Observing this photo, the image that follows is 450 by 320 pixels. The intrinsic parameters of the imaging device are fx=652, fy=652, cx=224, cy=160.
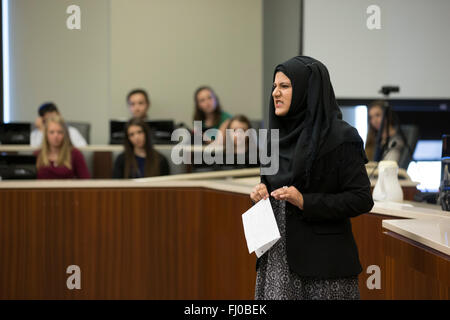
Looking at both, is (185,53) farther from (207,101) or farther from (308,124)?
(308,124)

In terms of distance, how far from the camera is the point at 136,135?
496cm

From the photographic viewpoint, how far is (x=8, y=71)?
784 centimetres

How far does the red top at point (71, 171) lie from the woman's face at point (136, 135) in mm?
428

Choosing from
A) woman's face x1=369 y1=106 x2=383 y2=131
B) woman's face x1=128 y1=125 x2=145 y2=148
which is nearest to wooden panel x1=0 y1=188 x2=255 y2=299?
woman's face x1=128 y1=125 x2=145 y2=148

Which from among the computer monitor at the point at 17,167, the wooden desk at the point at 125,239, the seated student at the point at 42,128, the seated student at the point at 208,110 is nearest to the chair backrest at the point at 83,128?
the seated student at the point at 42,128

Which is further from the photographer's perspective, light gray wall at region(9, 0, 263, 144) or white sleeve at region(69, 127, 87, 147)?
light gray wall at region(9, 0, 263, 144)

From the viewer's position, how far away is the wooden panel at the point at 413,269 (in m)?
1.71

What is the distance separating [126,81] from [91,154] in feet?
7.50

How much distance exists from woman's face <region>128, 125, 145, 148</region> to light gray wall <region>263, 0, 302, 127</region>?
8.33 ft

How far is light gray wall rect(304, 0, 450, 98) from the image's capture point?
258 inches

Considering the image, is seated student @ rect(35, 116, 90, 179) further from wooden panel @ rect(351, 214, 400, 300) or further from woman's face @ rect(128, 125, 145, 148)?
wooden panel @ rect(351, 214, 400, 300)

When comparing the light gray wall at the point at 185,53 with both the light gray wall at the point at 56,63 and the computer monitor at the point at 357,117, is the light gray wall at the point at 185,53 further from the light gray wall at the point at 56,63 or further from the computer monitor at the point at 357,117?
the computer monitor at the point at 357,117
